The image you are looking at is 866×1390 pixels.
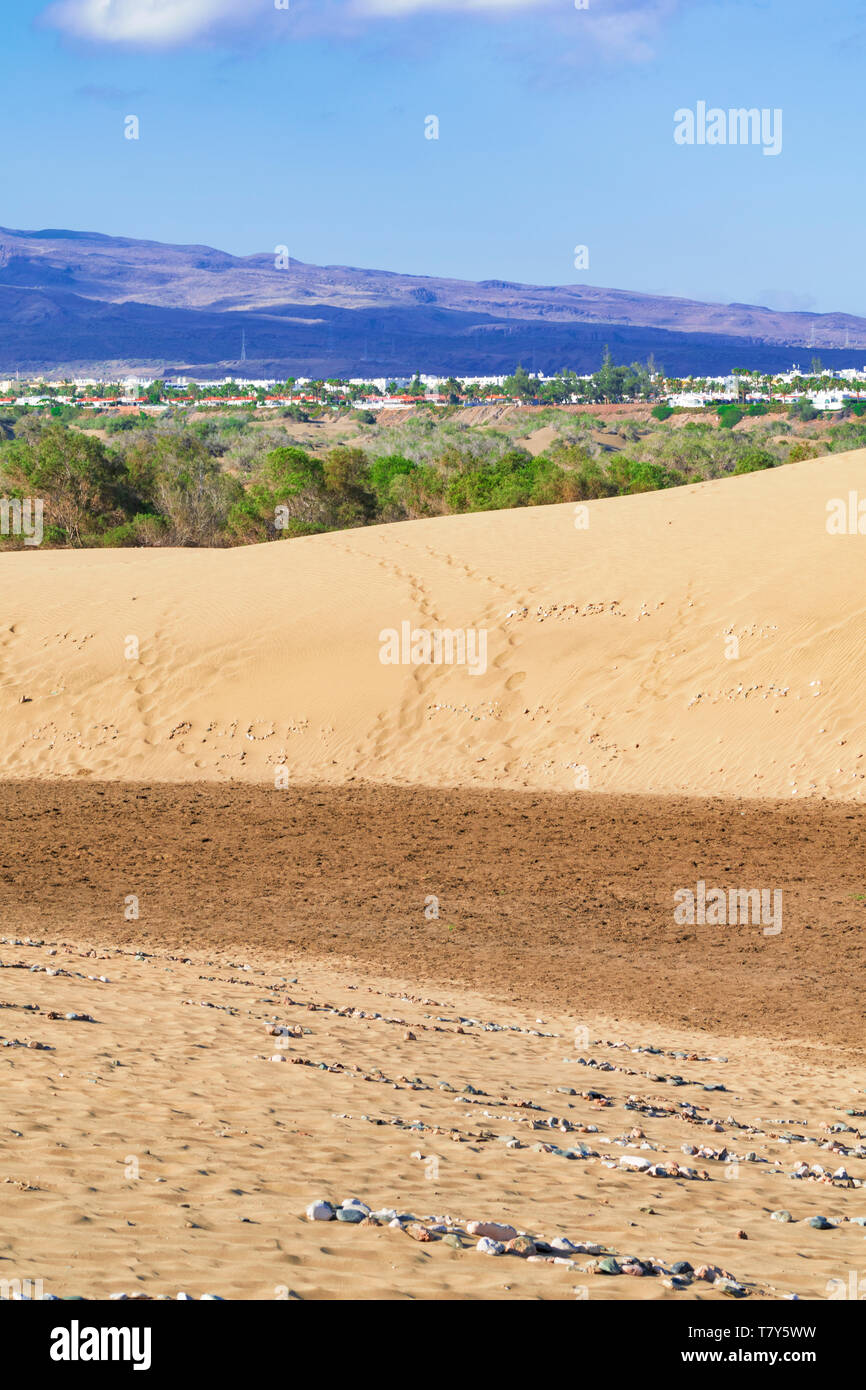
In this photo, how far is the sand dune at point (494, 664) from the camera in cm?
1855

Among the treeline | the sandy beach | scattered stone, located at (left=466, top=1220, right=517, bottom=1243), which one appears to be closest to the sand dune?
the sandy beach

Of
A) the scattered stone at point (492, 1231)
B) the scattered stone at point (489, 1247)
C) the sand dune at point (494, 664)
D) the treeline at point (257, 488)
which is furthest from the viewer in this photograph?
the treeline at point (257, 488)

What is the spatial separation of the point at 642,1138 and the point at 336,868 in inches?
313

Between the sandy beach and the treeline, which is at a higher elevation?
the treeline

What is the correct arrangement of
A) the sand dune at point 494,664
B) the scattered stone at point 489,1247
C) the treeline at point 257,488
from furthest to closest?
1. the treeline at point 257,488
2. the sand dune at point 494,664
3. the scattered stone at point 489,1247

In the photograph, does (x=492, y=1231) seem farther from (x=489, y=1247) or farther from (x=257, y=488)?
(x=257, y=488)

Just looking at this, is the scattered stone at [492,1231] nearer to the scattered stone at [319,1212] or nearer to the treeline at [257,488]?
the scattered stone at [319,1212]

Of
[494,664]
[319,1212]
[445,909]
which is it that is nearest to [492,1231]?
[319,1212]

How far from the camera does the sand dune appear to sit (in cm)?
1855

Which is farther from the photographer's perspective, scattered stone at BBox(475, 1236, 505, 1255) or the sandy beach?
the sandy beach

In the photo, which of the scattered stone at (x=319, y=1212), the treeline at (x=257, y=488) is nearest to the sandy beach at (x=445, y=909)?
the scattered stone at (x=319, y=1212)

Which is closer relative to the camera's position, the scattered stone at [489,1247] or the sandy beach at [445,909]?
the scattered stone at [489,1247]

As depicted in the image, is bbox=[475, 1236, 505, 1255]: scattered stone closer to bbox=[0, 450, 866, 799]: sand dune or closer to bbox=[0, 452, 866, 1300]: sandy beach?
bbox=[0, 452, 866, 1300]: sandy beach
